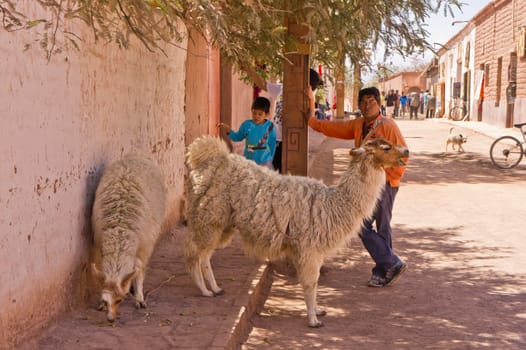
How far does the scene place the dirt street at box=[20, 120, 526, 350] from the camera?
4.79m

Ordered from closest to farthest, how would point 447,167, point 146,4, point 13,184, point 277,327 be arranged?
point 146,4 → point 13,184 → point 277,327 → point 447,167

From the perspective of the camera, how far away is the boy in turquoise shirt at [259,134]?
24.7 feet

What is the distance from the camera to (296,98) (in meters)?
6.97

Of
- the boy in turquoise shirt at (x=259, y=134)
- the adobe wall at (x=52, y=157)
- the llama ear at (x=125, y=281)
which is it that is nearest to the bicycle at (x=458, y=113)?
the boy in turquoise shirt at (x=259, y=134)

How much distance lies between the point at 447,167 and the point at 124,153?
1249 cm

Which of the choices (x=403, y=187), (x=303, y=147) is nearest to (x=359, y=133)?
(x=303, y=147)

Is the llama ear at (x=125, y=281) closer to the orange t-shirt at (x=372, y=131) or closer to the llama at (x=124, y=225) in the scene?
the llama at (x=124, y=225)

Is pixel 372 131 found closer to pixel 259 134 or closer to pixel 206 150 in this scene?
pixel 206 150

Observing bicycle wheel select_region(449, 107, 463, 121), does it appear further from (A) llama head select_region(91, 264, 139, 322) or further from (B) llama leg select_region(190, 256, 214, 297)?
(A) llama head select_region(91, 264, 139, 322)

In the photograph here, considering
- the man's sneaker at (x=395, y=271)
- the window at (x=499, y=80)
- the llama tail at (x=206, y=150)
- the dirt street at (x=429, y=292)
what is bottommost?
the dirt street at (x=429, y=292)

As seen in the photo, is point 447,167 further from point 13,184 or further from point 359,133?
point 13,184

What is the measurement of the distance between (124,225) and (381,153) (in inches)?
80.7

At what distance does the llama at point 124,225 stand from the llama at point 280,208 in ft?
1.35

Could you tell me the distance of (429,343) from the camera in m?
5.07
